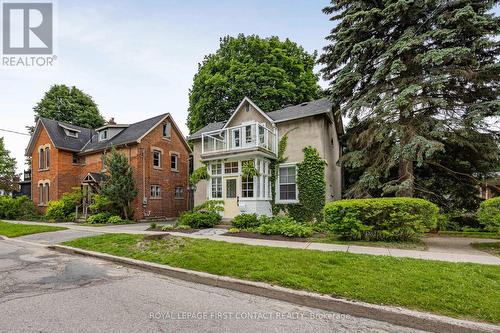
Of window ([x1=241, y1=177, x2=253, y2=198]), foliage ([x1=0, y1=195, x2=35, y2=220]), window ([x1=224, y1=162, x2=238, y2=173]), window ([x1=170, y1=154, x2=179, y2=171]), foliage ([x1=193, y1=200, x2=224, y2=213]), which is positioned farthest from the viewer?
window ([x1=170, y1=154, x2=179, y2=171])

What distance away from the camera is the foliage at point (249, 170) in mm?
13562

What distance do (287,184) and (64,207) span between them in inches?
671

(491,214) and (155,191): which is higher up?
(155,191)

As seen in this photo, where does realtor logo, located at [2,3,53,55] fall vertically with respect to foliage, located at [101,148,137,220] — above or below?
above

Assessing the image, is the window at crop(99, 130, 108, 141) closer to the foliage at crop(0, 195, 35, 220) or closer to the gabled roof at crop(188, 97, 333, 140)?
the foliage at crop(0, 195, 35, 220)

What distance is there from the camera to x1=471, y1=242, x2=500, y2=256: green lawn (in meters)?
7.10

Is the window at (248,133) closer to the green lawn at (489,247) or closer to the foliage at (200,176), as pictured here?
the foliage at (200,176)

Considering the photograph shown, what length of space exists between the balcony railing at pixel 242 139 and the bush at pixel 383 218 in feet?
20.2

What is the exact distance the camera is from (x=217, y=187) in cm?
1551

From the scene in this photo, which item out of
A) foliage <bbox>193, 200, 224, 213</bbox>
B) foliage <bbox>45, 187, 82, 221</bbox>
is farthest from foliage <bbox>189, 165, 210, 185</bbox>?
foliage <bbox>45, 187, 82, 221</bbox>

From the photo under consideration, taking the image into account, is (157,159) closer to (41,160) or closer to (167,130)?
(167,130)

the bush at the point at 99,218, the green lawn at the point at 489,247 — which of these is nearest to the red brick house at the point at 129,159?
the bush at the point at 99,218

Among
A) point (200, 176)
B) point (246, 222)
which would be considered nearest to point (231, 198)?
point (200, 176)

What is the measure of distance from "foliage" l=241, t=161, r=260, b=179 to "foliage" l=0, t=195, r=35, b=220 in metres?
19.6
